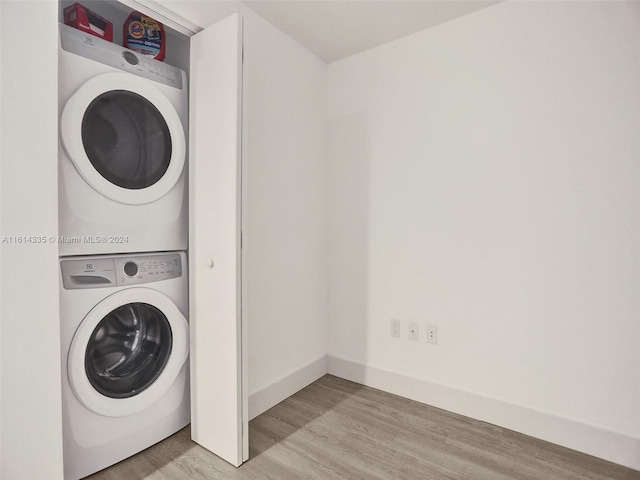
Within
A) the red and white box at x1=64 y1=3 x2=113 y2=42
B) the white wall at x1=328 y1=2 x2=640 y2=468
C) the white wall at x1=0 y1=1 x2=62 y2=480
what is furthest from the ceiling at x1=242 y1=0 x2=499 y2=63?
the white wall at x1=0 y1=1 x2=62 y2=480

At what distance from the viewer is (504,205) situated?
6.31 feet

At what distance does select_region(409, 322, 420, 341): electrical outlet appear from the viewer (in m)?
2.24

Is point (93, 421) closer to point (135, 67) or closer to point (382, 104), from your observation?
point (135, 67)

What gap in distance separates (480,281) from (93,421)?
1.98m

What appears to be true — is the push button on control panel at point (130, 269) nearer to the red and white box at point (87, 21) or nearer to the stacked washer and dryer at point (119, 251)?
the stacked washer and dryer at point (119, 251)

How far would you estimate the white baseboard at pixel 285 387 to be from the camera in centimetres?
205

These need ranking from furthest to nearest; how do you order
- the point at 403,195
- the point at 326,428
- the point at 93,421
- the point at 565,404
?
1. the point at 403,195
2. the point at 326,428
3. the point at 565,404
4. the point at 93,421

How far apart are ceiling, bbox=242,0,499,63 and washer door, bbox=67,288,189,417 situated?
1667mm

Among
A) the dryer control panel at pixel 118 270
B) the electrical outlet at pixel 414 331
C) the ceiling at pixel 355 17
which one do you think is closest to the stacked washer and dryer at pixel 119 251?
the dryer control panel at pixel 118 270

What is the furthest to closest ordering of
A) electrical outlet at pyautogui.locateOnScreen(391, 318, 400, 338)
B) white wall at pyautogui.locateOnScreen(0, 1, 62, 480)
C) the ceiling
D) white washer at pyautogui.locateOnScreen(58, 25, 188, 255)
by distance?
electrical outlet at pyautogui.locateOnScreen(391, 318, 400, 338)
the ceiling
white washer at pyautogui.locateOnScreen(58, 25, 188, 255)
white wall at pyautogui.locateOnScreen(0, 1, 62, 480)

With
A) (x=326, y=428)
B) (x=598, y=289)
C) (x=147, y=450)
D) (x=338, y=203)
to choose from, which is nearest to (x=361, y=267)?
(x=338, y=203)

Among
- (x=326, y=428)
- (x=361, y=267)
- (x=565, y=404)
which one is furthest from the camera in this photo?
(x=361, y=267)

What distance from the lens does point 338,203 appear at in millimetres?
2580

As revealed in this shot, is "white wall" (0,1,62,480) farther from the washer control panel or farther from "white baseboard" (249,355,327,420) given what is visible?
"white baseboard" (249,355,327,420)
